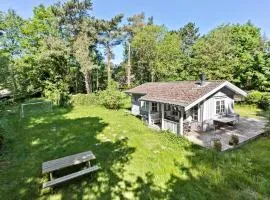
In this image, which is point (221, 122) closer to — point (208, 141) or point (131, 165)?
point (208, 141)

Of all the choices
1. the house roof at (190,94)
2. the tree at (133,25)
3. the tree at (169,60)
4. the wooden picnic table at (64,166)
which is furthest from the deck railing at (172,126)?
the tree at (133,25)

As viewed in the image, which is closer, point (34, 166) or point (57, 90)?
point (34, 166)

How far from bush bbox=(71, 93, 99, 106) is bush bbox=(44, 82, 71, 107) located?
0.76 m

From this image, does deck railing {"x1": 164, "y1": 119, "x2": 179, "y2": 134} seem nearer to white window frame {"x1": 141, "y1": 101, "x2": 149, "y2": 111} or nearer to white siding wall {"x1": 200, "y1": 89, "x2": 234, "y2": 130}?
white siding wall {"x1": 200, "y1": 89, "x2": 234, "y2": 130}

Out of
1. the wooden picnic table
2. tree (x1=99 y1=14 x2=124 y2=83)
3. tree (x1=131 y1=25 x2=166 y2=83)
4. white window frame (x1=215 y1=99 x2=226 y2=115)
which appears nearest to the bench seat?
the wooden picnic table

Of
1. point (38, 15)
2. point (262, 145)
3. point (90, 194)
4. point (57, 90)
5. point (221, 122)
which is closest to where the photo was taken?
point (90, 194)

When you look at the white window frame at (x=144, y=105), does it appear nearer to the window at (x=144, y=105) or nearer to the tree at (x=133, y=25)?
the window at (x=144, y=105)

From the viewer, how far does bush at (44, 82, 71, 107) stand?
24186 mm

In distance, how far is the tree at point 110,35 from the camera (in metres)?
31.3

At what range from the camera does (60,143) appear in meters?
10.8

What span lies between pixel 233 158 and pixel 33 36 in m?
31.3

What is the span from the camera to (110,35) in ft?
108

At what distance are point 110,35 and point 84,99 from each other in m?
13.7

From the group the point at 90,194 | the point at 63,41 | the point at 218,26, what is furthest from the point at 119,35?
the point at 90,194
